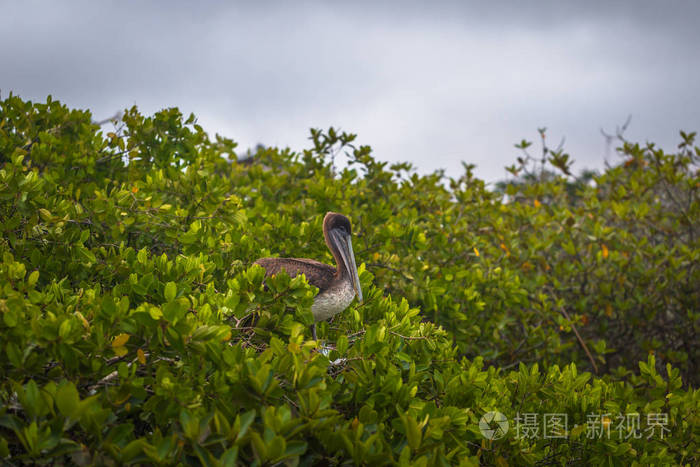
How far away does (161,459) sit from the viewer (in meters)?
1.64

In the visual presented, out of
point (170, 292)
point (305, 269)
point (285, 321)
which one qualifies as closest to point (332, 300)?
point (305, 269)

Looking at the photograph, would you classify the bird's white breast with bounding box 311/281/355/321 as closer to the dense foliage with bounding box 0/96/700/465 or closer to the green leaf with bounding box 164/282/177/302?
the dense foliage with bounding box 0/96/700/465

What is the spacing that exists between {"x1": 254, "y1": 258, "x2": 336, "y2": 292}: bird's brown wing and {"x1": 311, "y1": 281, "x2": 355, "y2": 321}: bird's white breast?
0.21ft

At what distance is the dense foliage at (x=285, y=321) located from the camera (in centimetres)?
188

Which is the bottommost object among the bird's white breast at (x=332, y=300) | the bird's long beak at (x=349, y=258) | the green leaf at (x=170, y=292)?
the bird's white breast at (x=332, y=300)

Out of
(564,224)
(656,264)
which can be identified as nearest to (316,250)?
(564,224)

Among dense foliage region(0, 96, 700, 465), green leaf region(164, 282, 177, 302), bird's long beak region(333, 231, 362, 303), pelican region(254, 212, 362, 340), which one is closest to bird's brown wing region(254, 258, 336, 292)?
pelican region(254, 212, 362, 340)

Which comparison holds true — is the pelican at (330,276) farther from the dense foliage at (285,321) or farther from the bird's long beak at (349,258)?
the dense foliage at (285,321)

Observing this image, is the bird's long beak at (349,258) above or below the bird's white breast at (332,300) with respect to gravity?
above

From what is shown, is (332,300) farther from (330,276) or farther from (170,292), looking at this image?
(170,292)

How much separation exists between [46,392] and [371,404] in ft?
4.67

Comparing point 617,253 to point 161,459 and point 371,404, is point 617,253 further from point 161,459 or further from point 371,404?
point 161,459

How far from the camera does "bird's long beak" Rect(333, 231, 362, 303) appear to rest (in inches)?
134

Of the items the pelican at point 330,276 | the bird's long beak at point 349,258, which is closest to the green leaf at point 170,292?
the pelican at point 330,276
